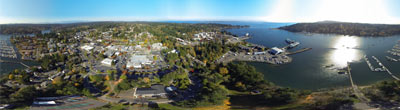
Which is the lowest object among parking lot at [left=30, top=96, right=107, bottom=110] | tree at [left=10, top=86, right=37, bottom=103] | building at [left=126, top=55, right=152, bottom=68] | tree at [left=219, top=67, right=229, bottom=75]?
parking lot at [left=30, top=96, right=107, bottom=110]

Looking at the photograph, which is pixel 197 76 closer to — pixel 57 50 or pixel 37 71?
pixel 37 71

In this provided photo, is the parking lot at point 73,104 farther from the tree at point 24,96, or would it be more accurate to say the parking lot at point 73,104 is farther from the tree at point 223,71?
the tree at point 223,71

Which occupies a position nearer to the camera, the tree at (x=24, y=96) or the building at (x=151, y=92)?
the tree at (x=24, y=96)

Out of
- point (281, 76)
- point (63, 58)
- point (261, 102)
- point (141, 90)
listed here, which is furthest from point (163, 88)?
point (63, 58)

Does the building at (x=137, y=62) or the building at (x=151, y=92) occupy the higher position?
the building at (x=137, y=62)

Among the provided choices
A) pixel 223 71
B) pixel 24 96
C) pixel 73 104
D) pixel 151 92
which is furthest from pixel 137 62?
pixel 223 71

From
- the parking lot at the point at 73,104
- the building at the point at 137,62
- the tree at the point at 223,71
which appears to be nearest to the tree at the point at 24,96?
the parking lot at the point at 73,104

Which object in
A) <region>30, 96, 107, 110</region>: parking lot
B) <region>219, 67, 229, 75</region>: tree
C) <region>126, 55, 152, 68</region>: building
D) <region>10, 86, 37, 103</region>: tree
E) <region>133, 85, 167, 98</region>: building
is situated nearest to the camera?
<region>30, 96, 107, 110</region>: parking lot

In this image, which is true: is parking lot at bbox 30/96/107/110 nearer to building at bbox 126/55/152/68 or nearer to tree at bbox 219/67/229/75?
building at bbox 126/55/152/68

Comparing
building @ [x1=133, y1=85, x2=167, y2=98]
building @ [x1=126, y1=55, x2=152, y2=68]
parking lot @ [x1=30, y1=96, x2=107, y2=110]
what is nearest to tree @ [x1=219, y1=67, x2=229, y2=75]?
building @ [x1=133, y1=85, x2=167, y2=98]

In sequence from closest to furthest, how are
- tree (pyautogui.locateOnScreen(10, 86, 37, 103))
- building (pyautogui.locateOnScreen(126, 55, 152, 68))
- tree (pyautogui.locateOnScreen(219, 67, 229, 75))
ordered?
tree (pyautogui.locateOnScreen(10, 86, 37, 103)) < tree (pyautogui.locateOnScreen(219, 67, 229, 75)) < building (pyautogui.locateOnScreen(126, 55, 152, 68))
